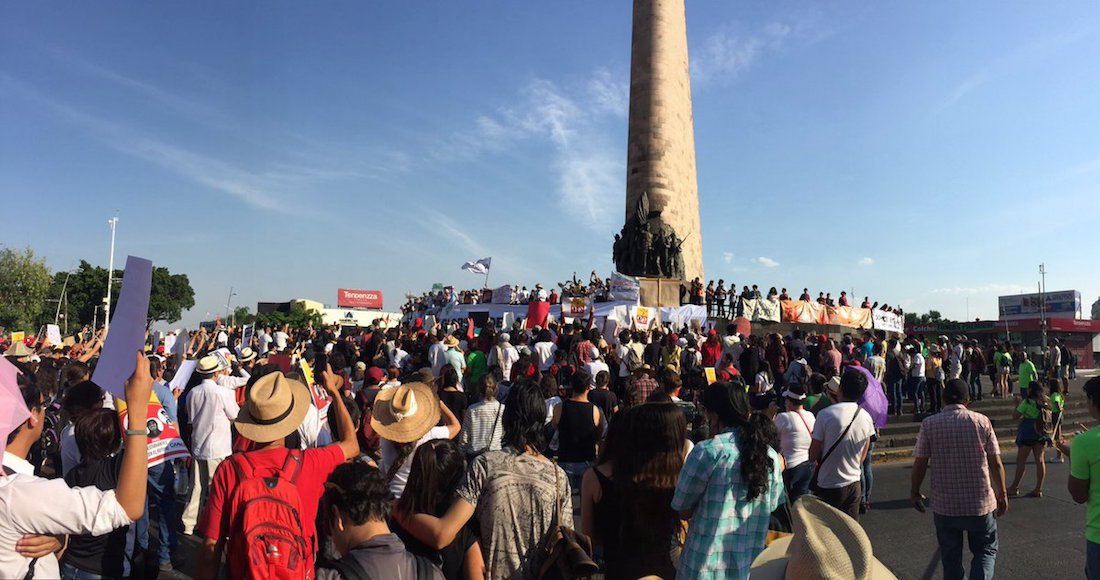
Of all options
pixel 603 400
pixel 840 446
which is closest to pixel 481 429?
pixel 603 400

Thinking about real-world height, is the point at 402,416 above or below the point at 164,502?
above

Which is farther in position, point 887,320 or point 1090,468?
point 887,320

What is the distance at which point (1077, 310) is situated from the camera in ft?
254

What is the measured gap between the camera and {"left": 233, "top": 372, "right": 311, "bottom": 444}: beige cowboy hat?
2863 mm

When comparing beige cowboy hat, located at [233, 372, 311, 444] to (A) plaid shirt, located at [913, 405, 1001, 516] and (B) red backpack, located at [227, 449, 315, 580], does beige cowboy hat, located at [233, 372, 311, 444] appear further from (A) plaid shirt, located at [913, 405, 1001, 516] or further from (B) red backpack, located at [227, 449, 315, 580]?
(A) plaid shirt, located at [913, 405, 1001, 516]

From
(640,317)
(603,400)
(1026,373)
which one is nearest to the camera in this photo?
(603,400)

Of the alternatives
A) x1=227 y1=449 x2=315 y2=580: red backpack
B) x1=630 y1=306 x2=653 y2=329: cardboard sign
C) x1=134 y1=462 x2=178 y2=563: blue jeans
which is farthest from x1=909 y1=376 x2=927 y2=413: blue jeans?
x1=227 y1=449 x2=315 y2=580: red backpack

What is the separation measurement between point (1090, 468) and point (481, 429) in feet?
11.8

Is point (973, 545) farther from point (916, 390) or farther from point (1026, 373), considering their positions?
point (1026, 373)

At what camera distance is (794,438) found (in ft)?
17.1

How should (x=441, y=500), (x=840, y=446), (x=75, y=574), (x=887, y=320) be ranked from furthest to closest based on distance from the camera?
(x=887, y=320) < (x=840, y=446) < (x=75, y=574) < (x=441, y=500)

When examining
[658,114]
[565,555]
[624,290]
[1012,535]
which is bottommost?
[1012,535]

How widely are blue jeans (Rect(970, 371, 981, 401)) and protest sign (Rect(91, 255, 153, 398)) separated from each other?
57.2ft

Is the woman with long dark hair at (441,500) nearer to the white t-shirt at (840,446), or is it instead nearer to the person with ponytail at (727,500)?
the person with ponytail at (727,500)
